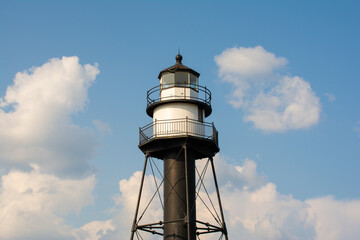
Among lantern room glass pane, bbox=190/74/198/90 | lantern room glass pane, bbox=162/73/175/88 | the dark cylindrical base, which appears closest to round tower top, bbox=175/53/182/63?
lantern room glass pane, bbox=162/73/175/88

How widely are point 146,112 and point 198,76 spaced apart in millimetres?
4274

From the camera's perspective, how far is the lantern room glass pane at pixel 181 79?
39.8 meters

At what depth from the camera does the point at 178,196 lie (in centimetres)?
3778

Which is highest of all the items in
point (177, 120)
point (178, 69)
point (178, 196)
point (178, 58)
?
point (178, 58)

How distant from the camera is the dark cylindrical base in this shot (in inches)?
1459

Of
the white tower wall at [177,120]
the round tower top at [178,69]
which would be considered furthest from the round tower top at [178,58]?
the white tower wall at [177,120]

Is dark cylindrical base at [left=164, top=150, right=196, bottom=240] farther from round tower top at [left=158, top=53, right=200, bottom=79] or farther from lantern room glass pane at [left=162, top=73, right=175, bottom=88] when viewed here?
round tower top at [left=158, top=53, right=200, bottom=79]

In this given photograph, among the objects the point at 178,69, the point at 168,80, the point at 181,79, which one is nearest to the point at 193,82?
the point at 181,79

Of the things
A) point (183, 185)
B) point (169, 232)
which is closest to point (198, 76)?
point (183, 185)

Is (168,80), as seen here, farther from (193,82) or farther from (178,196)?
(178,196)

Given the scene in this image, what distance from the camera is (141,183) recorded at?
127ft

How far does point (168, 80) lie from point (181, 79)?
88cm

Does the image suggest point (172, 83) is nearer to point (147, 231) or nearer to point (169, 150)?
point (169, 150)

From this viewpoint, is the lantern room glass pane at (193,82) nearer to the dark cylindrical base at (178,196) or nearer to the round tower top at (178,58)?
the round tower top at (178,58)
